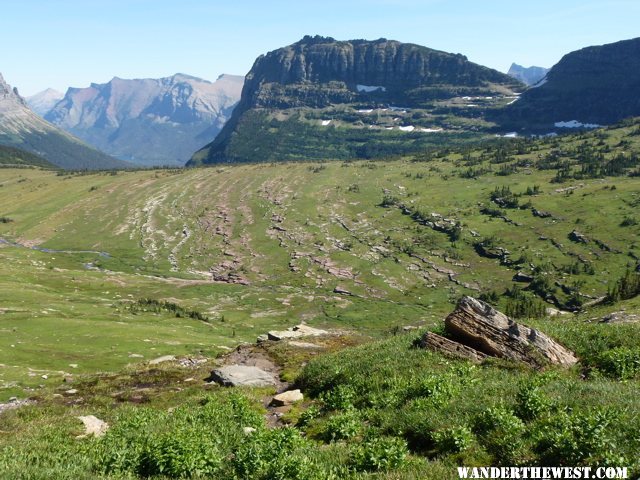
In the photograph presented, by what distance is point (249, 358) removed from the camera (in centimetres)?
4031

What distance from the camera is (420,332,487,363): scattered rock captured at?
23.6 metres

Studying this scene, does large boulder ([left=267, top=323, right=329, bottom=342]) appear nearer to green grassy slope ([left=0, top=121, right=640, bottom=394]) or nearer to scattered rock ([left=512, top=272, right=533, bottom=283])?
green grassy slope ([left=0, top=121, right=640, bottom=394])

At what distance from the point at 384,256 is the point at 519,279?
47183 mm

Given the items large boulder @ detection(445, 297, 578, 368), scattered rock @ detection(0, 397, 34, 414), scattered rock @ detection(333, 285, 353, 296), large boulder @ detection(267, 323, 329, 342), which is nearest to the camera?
large boulder @ detection(445, 297, 578, 368)

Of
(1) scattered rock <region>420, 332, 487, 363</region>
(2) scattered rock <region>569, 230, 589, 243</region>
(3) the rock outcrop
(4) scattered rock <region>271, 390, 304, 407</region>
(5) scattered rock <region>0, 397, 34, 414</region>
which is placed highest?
(3) the rock outcrop

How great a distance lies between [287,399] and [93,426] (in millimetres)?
9203

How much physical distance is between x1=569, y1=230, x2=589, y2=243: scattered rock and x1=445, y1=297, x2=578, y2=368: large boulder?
6553 inches

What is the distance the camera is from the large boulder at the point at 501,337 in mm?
22516

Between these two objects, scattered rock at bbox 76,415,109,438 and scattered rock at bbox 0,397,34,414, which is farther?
scattered rock at bbox 0,397,34,414

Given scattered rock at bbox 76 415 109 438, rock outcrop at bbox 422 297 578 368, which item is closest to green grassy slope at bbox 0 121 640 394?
rock outcrop at bbox 422 297 578 368

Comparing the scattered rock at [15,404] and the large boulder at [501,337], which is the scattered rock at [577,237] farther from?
the scattered rock at [15,404]

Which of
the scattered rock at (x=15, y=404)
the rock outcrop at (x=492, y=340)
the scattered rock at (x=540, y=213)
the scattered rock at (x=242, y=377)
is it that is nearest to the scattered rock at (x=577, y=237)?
the scattered rock at (x=540, y=213)

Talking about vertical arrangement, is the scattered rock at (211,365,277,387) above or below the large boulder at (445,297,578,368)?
below

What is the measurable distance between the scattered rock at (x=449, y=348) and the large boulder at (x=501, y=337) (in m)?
0.68
